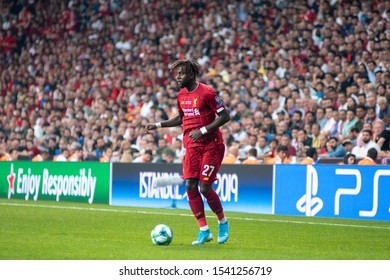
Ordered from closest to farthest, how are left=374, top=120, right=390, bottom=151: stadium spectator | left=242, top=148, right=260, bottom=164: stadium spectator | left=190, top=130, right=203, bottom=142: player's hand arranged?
left=190, top=130, right=203, bottom=142: player's hand → left=374, top=120, right=390, bottom=151: stadium spectator → left=242, top=148, right=260, bottom=164: stadium spectator

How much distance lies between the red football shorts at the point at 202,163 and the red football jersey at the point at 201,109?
3.3 inches

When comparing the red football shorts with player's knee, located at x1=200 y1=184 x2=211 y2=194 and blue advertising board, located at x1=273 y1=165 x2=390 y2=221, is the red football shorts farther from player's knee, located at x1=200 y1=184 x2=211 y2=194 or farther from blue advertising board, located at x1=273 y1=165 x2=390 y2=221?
blue advertising board, located at x1=273 y1=165 x2=390 y2=221

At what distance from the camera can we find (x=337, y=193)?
17250 mm

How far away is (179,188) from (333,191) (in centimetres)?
461

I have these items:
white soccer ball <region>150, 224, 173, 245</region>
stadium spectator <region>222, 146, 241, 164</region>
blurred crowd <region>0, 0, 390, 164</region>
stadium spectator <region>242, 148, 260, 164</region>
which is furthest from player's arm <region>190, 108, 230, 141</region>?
stadium spectator <region>222, 146, 241, 164</region>

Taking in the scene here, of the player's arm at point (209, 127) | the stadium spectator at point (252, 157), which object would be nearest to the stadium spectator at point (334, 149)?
the stadium spectator at point (252, 157)

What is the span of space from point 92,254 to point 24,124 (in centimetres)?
1873

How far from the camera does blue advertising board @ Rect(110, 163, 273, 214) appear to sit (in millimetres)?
19016

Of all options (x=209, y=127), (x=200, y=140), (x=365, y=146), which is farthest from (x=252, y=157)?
(x=209, y=127)

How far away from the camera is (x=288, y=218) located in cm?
1734

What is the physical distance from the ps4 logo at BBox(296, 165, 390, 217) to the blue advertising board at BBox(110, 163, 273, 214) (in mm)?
1113

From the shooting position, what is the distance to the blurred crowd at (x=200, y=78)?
20.3m

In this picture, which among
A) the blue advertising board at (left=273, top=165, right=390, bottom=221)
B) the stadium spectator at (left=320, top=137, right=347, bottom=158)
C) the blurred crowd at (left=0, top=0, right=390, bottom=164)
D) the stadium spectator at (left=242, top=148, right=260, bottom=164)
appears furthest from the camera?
the blurred crowd at (left=0, top=0, right=390, bottom=164)

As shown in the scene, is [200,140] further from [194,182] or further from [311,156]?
[311,156]
